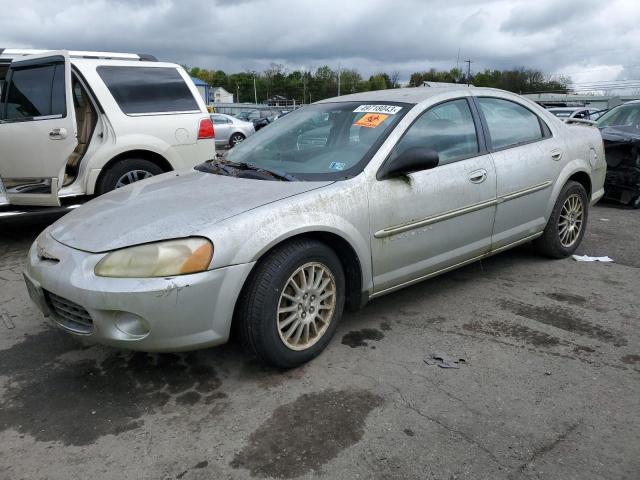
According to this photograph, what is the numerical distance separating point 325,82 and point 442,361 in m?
85.1

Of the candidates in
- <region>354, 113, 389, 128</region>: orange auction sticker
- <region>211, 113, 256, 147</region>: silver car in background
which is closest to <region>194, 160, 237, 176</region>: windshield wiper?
<region>354, 113, 389, 128</region>: orange auction sticker

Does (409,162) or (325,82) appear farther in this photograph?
(325,82)

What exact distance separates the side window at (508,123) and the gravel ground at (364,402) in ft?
4.15

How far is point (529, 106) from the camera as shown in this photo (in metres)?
4.49

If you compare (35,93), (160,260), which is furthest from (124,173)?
(160,260)

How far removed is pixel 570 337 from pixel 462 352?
752 mm

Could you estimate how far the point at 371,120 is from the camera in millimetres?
3529

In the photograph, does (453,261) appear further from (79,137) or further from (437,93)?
(79,137)

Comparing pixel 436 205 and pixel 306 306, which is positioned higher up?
pixel 436 205

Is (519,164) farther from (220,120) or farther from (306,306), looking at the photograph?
(220,120)

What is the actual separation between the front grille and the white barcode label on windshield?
2.22 m

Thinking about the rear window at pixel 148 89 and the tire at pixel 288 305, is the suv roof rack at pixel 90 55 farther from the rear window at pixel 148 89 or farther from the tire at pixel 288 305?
the tire at pixel 288 305

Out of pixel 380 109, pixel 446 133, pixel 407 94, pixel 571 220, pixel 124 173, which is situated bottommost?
pixel 571 220

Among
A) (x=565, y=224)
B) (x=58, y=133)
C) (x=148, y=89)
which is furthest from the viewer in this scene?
(x=148, y=89)
